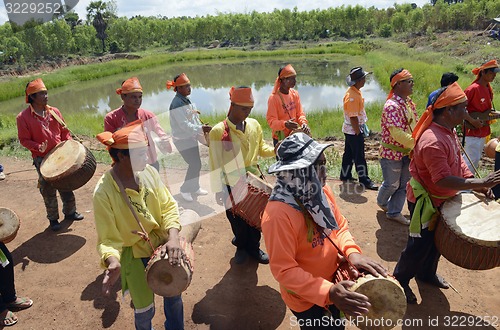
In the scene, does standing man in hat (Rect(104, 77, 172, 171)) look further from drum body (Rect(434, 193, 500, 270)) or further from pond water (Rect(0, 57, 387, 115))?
pond water (Rect(0, 57, 387, 115))

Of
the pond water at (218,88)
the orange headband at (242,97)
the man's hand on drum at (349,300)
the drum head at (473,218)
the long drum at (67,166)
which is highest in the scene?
the orange headband at (242,97)

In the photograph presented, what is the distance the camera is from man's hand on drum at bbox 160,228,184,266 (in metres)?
2.25

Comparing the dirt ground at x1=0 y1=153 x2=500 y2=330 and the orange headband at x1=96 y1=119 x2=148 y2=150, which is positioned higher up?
the orange headband at x1=96 y1=119 x2=148 y2=150

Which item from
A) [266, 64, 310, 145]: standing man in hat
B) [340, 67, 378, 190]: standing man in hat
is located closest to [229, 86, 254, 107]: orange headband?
[266, 64, 310, 145]: standing man in hat

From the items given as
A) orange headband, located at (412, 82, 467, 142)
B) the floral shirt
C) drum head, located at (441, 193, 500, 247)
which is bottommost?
drum head, located at (441, 193, 500, 247)

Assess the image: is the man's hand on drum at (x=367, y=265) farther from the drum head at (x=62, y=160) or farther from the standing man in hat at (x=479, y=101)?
the standing man in hat at (x=479, y=101)

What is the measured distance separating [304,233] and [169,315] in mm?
1324

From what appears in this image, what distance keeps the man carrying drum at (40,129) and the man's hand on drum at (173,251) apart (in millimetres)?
2852

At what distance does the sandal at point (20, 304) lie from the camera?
3.34 m

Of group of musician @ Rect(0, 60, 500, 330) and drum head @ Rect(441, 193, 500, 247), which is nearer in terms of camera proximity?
group of musician @ Rect(0, 60, 500, 330)

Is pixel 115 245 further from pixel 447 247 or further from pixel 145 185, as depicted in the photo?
pixel 447 247

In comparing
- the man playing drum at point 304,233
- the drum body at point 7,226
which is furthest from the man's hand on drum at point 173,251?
the drum body at point 7,226

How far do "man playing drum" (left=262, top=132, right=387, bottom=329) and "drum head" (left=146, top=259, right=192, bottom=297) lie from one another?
64cm

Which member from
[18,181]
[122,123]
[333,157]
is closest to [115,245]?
[122,123]
